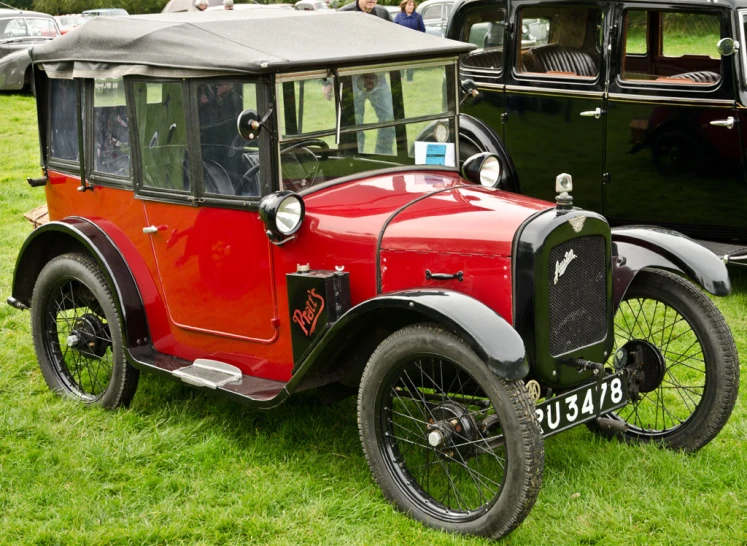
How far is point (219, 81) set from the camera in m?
4.11

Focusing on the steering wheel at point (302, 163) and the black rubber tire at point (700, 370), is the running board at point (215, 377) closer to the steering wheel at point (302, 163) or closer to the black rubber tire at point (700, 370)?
the steering wheel at point (302, 163)

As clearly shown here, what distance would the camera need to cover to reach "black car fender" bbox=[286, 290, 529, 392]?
328 centimetres

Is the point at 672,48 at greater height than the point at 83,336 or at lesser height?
greater

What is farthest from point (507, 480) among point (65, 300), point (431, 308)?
point (65, 300)

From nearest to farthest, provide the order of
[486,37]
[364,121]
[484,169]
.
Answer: [364,121] → [484,169] → [486,37]

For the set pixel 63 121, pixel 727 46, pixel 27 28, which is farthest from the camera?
pixel 27 28

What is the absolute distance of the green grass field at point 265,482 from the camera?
367 cm

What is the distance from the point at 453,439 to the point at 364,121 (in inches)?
59.0

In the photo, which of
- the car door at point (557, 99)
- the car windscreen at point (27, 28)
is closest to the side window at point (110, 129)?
the car door at point (557, 99)

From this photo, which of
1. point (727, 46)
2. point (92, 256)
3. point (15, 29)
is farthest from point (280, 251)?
point (15, 29)

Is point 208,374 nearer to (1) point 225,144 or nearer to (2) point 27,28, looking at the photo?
(1) point 225,144

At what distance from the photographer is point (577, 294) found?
3805 millimetres

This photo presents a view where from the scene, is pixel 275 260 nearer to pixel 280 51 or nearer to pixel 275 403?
pixel 275 403

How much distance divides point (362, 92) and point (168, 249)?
1.19 metres
